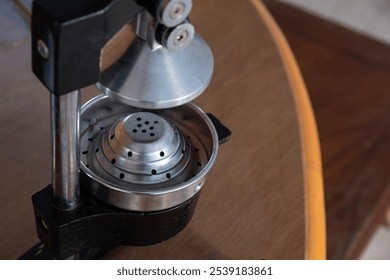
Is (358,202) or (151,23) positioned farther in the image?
(358,202)

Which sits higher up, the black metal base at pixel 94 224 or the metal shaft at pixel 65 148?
the metal shaft at pixel 65 148

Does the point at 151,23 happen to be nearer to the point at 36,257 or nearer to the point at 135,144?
the point at 135,144

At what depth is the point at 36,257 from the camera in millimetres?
645

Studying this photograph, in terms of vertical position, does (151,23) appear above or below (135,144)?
above

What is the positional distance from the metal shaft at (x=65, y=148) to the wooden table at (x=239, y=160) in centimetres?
16

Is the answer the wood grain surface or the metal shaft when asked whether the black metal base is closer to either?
the metal shaft

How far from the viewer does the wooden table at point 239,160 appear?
69 cm

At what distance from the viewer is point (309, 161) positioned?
A: 2.58 feet

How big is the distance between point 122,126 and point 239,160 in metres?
0.27

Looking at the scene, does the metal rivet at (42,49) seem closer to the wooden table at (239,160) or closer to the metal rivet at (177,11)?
the metal rivet at (177,11)

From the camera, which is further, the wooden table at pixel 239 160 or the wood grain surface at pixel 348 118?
the wood grain surface at pixel 348 118

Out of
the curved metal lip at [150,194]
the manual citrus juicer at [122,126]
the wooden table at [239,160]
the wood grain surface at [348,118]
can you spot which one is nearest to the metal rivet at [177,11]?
the manual citrus juicer at [122,126]
